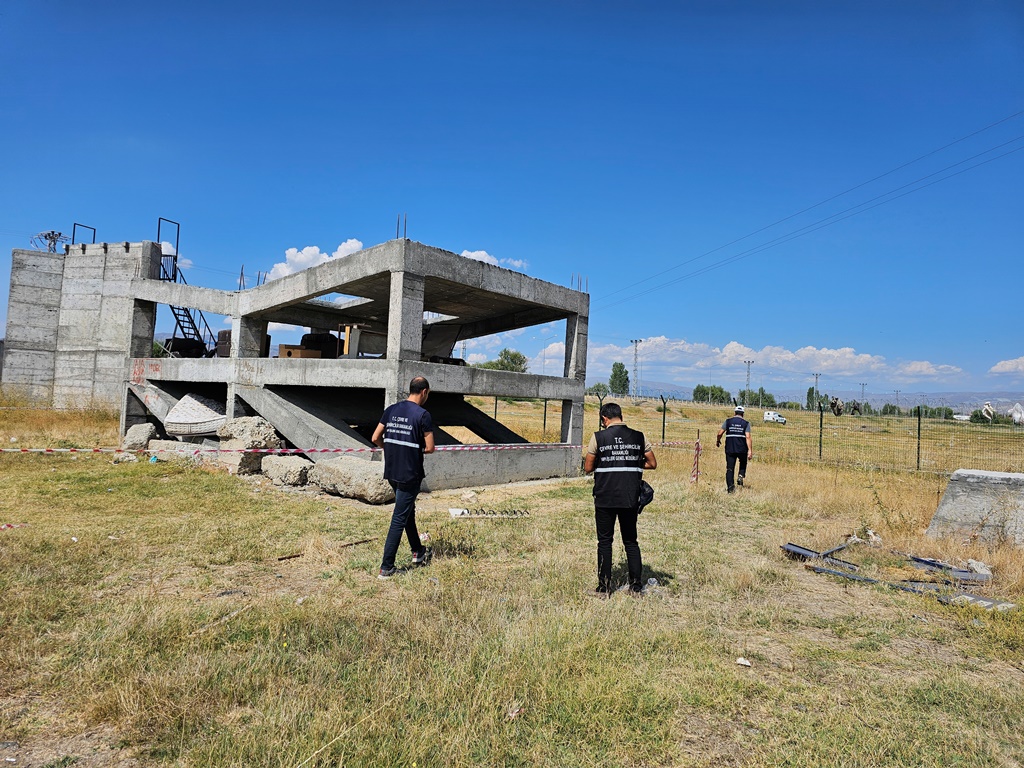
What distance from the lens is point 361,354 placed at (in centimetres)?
1550

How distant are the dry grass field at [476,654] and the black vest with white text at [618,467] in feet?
2.99

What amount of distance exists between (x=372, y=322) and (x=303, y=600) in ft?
51.9

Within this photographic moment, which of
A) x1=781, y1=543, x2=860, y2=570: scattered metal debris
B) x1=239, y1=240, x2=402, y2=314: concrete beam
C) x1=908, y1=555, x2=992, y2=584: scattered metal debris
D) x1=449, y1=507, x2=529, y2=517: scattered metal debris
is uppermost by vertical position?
x1=239, y1=240, x2=402, y2=314: concrete beam

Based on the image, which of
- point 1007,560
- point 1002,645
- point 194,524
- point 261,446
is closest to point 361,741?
point 1002,645

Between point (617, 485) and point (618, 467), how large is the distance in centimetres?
17

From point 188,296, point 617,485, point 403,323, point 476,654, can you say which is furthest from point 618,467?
point 188,296

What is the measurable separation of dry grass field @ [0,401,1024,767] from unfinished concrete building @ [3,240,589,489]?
182 inches

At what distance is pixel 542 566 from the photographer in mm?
6094

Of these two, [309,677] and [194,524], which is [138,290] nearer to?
[194,524]

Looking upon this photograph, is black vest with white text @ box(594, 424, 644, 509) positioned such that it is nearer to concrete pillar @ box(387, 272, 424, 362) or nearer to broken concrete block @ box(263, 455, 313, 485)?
concrete pillar @ box(387, 272, 424, 362)

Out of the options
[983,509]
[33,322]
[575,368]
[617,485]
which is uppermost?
[33,322]

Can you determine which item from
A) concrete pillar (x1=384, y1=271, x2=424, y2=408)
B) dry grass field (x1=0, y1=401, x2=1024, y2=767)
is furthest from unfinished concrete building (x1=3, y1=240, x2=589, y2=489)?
dry grass field (x1=0, y1=401, x2=1024, y2=767)

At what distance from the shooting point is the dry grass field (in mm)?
2906

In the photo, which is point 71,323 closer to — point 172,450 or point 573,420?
point 172,450
